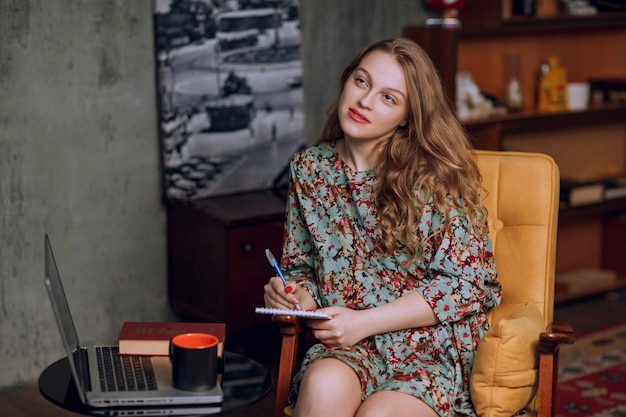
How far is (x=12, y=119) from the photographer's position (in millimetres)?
3258

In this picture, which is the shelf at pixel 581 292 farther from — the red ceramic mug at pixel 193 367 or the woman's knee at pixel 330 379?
the red ceramic mug at pixel 193 367

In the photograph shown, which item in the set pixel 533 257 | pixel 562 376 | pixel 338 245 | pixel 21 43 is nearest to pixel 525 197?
pixel 533 257

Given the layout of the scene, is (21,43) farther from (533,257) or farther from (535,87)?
(535,87)

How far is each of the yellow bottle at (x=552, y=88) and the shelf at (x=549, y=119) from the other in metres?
0.09

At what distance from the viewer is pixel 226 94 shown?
3658mm

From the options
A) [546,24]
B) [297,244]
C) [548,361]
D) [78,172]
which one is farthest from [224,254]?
[546,24]

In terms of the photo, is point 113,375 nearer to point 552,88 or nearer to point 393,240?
point 393,240

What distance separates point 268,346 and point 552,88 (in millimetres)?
1720

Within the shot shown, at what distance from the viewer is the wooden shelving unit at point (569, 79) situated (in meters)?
4.02

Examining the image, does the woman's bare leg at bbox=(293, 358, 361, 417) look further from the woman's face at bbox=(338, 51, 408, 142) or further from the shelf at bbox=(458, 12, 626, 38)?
the shelf at bbox=(458, 12, 626, 38)

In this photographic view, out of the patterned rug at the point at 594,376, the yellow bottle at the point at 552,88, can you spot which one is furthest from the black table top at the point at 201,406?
the yellow bottle at the point at 552,88

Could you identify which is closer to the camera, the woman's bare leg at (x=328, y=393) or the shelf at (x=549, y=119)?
the woman's bare leg at (x=328, y=393)

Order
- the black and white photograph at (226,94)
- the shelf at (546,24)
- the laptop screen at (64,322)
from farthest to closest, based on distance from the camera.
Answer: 1. the shelf at (546,24)
2. the black and white photograph at (226,94)
3. the laptop screen at (64,322)

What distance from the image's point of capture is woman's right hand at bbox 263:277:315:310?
2.29m
